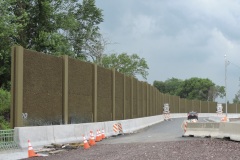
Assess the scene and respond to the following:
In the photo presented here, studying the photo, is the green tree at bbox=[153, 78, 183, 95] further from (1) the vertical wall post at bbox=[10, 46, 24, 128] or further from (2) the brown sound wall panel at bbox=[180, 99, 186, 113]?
(1) the vertical wall post at bbox=[10, 46, 24, 128]

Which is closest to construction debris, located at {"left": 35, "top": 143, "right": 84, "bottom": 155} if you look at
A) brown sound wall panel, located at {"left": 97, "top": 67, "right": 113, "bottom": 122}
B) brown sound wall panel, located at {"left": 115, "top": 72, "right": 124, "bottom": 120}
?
brown sound wall panel, located at {"left": 97, "top": 67, "right": 113, "bottom": 122}

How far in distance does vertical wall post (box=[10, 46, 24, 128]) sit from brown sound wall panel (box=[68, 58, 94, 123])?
499 cm

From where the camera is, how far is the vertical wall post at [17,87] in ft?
54.7

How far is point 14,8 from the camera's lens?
35.7 meters

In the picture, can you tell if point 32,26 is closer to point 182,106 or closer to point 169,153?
point 169,153

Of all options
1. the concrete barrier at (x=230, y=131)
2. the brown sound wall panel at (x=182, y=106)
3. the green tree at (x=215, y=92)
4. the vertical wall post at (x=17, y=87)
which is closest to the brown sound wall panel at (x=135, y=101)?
the concrete barrier at (x=230, y=131)

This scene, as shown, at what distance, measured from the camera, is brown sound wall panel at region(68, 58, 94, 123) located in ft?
72.5

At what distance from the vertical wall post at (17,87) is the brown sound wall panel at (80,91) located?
4.99 metres

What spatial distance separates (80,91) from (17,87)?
22.5 ft

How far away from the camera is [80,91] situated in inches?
923

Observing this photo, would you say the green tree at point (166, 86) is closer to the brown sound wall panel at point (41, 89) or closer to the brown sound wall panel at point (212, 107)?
the brown sound wall panel at point (212, 107)

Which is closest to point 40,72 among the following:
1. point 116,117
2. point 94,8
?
point 116,117

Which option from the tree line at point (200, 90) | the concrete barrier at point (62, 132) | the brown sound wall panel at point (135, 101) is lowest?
the concrete barrier at point (62, 132)

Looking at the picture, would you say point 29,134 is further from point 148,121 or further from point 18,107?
point 148,121
